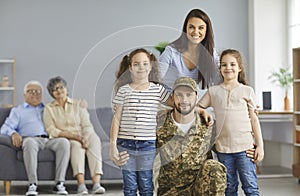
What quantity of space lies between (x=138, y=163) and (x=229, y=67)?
→ 697 millimetres

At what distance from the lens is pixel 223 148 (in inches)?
118

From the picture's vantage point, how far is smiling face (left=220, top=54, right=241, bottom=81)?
2.92 metres

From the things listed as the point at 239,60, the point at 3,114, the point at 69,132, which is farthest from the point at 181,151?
the point at 3,114

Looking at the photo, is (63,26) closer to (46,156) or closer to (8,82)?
(8,82)

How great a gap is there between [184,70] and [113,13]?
5060 millimetres

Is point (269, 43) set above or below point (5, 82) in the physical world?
above

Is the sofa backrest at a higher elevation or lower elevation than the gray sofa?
higher

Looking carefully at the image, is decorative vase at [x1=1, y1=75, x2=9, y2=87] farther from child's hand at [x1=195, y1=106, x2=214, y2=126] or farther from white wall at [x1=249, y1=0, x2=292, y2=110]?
child's hand at [x1=195, y1=106, x2=214, y2=126]

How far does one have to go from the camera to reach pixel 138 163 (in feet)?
8.41

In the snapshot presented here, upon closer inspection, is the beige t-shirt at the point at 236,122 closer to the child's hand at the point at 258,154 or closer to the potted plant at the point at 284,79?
the child's hand at the point at 258,154

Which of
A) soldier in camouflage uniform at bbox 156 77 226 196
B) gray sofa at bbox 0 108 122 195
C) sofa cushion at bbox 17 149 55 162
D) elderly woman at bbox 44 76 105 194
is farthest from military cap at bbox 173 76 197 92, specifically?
sofa cushion at bbox 17 149 55 162

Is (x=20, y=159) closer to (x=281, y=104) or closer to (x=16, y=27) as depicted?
(x=16, y=27)

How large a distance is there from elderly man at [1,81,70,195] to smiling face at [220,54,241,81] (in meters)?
2.66

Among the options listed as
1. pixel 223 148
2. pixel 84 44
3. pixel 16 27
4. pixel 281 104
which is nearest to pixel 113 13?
pixel 84 44
